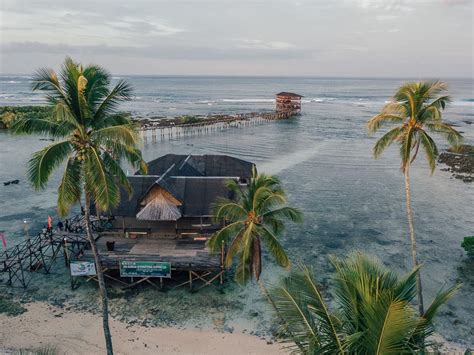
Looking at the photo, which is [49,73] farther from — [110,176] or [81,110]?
[110,176]

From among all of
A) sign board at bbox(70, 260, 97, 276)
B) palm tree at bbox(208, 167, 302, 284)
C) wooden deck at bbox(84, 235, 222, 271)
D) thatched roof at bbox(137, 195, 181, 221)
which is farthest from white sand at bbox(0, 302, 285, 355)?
thatched roof at bbox(137, 195, 181, 221)

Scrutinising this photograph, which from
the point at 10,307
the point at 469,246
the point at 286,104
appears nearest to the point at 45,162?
the point at 10,307

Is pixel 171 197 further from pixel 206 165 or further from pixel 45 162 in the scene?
pixel 45 162

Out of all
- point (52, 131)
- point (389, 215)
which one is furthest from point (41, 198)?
point (389, 215)

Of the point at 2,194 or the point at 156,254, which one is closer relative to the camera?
the point at 156,254

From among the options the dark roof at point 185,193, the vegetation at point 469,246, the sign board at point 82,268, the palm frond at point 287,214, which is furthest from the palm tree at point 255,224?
the vegetation at point 469,246

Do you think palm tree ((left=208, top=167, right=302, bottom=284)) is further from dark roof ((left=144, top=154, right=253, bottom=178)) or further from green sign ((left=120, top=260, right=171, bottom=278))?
dark roof ((left=144, top=154, right=253, bottom=178))

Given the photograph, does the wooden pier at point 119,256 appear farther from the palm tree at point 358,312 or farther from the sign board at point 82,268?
the palm tree at point 358,312
